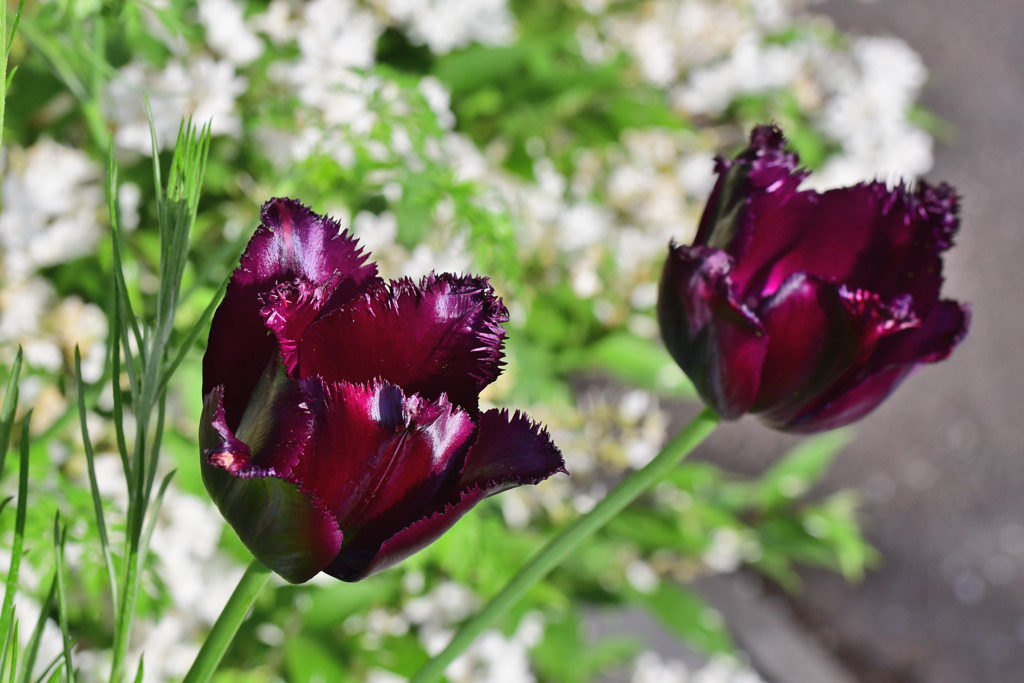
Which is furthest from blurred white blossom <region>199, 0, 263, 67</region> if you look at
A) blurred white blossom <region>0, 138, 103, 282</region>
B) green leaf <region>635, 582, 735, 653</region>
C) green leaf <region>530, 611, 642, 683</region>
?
green leaf <region>635, 582, 735, 653</region>

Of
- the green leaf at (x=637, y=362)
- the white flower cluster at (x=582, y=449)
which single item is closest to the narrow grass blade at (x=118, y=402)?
the white flower cluster at (x=582, y=449)

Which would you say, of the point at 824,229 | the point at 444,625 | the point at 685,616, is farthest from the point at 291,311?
the point at 685,616

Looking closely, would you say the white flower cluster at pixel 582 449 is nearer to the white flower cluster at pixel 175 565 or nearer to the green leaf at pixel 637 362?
the green leaf at pixel 637 362

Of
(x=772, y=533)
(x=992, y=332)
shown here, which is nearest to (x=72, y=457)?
(x=772, y=533)

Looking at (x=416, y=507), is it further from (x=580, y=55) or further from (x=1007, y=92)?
(x=1007, y=92)

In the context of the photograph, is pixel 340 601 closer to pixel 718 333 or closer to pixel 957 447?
pixel 718 333

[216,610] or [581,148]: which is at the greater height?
[581,148]
